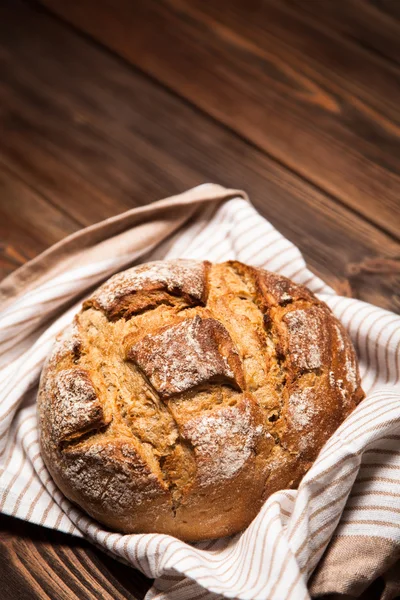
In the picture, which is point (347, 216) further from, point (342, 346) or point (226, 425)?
point (226, 425)

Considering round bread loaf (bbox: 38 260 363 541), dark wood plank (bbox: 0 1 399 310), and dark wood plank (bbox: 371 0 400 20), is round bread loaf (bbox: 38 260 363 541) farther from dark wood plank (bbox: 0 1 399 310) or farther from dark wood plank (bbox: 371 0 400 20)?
dark wood plank (bbox: 371 0 400 20)

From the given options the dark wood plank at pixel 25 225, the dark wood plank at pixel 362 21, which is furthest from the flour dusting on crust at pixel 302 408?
the dark wood plank at pixel 362 21

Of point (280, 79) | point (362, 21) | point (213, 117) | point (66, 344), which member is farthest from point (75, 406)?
point (362, 21)

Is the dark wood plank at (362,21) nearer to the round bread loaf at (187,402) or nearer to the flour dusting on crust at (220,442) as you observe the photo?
the round bread loaf at (187,402)

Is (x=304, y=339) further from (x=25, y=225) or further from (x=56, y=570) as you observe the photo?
(x=25, y=225)

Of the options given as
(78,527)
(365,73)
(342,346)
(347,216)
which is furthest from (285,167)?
(78,527)

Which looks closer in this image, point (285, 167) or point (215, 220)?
point (215, 220)

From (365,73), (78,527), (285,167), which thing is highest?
(365,73)
